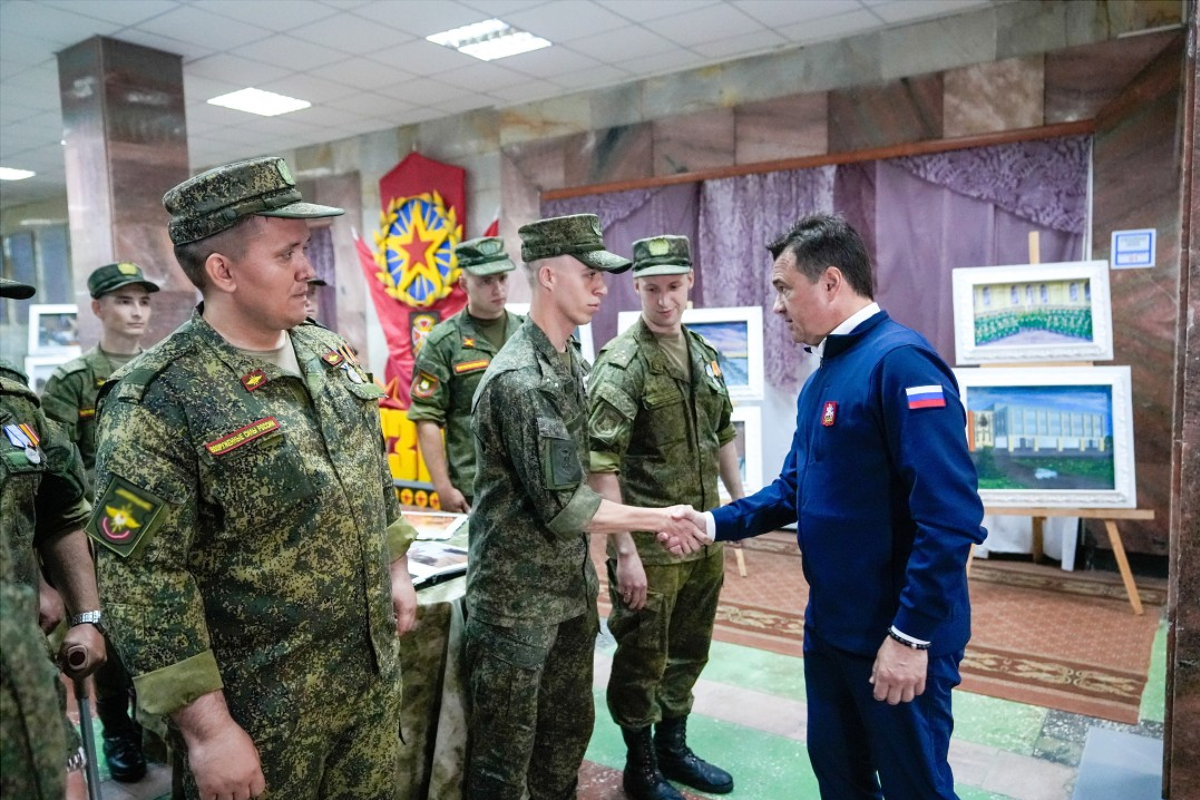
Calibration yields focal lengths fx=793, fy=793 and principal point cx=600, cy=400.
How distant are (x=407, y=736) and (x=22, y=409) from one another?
3.96 feet

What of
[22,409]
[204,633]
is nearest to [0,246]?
[22,409]

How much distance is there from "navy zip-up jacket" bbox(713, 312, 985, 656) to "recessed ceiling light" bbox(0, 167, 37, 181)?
34.7ft

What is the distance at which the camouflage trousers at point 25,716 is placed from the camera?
0.56m

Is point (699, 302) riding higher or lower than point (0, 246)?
lower

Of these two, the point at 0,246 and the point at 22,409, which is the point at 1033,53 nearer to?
the point at 22,409

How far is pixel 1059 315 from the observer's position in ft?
14.0

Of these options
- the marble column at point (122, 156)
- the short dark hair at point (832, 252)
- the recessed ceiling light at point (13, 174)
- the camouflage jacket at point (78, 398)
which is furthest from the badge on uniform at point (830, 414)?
the recessed ceiling light at point (13, 174)

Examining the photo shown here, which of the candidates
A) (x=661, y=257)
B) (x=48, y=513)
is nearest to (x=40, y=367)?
(x=48, y=513)

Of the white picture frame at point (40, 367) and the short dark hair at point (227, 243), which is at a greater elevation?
the short dark hair at point (227, 243)

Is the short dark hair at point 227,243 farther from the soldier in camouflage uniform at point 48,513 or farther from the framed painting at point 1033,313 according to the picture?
the framed painting at point 1033,313

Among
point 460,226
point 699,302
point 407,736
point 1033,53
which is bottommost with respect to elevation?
point 407,736

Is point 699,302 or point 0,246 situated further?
point 0,246

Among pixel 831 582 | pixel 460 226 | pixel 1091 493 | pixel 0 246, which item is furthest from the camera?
pixel 0 246

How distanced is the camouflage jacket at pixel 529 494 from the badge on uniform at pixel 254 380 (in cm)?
57
